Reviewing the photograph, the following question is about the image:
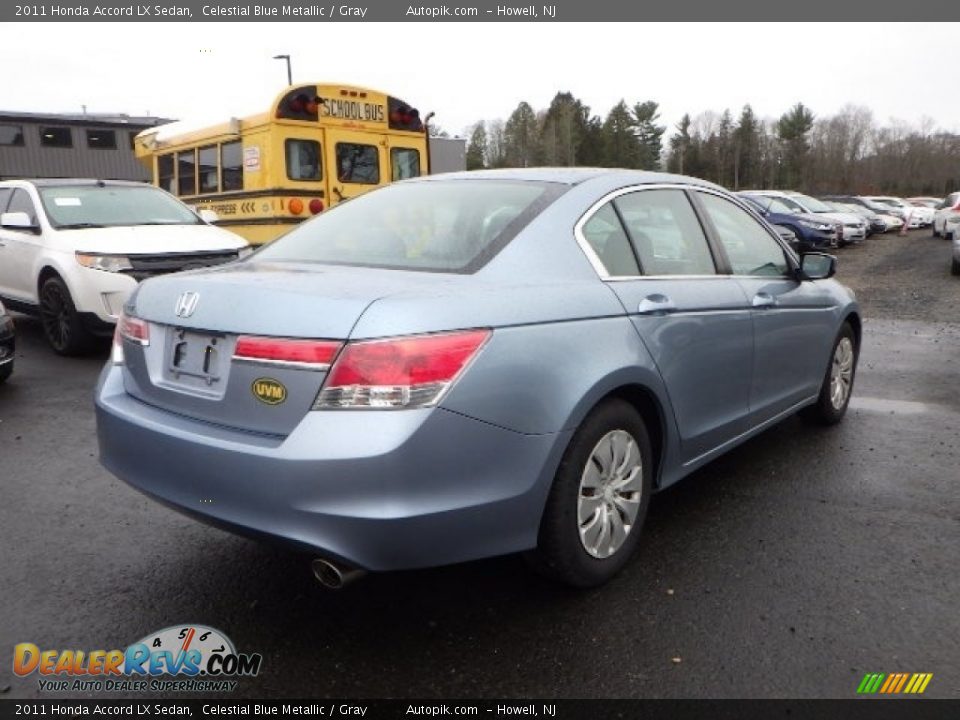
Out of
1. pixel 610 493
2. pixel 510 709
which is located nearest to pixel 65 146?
pixel 610 493

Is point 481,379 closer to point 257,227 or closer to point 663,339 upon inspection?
point 663,339

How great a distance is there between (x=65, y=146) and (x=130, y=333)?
4344 centimetres

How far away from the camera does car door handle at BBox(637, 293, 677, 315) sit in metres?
2.96

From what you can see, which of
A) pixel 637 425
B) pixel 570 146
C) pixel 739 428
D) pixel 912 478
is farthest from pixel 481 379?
pixel 570 146

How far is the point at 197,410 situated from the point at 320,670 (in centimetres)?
92

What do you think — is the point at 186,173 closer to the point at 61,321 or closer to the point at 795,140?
the point at 61,321

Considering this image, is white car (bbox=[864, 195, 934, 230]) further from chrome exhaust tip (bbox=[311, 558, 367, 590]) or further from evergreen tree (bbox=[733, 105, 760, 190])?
evergreen tree (bbox=[733, 105, 760, 190])

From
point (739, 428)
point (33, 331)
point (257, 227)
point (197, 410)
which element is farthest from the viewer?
point (257, 227)

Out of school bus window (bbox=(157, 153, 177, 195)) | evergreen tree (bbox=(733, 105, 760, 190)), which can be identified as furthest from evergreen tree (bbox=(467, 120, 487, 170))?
school bus window (bbox=(157, 153, 177, 195))

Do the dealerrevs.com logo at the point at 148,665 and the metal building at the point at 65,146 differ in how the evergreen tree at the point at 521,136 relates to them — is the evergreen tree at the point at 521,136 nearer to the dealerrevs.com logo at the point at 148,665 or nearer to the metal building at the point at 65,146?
the metal building at the point at 65,146

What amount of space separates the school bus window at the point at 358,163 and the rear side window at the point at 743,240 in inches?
286

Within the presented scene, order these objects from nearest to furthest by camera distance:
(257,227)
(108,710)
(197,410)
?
(108,710)
(197,410)
(257,227)

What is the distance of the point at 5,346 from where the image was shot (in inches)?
237

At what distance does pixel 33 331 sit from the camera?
8.84 m
